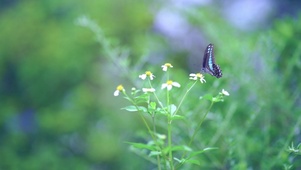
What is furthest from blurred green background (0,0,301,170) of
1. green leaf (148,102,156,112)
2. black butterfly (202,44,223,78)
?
green leaf (148,102,156,112)

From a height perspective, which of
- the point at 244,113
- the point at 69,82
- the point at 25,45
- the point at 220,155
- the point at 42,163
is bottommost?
the point at 220,155

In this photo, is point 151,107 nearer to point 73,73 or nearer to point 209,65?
point 209,65

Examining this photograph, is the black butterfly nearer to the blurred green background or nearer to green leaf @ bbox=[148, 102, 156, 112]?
green leaf @ bbox=[148, 102, 156, 112]

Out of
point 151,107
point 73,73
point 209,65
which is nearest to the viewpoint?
point 151,107

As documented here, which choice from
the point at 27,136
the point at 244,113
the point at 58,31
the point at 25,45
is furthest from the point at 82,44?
the point at 244,113

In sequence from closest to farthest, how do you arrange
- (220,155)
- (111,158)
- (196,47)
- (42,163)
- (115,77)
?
(220,155) → (42,163) → (111,158) → (115,77) → (196,47)

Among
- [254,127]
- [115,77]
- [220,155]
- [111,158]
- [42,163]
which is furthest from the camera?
[115,77]

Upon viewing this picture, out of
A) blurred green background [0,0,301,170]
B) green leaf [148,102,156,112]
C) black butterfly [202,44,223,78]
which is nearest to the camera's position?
green leaf [148,102,156,112]

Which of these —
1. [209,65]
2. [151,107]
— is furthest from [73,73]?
[151,107]

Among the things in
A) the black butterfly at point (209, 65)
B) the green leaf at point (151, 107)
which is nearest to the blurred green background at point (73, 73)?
the black butterfly at point (209, 65)

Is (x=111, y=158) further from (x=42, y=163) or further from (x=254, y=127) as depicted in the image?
(x=254, y=127)

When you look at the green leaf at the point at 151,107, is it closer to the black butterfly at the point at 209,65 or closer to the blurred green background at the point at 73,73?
the black butterfly at the point at 209,65
